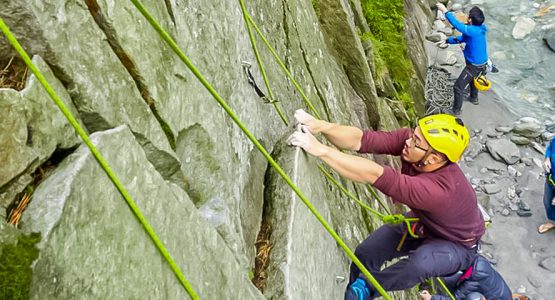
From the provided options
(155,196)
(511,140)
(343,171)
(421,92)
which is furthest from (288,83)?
(511,140)

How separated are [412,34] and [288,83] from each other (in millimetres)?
8418

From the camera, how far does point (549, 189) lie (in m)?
10.4

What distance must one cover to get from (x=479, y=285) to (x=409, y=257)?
1.44m

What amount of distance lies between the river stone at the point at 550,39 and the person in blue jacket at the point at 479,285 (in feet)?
41.2

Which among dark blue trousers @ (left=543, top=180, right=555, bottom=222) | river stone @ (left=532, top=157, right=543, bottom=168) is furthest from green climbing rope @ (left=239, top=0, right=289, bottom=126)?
river stone @ (left=532, top=157, right=543, bottom=168)

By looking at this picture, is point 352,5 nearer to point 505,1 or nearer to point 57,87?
point 57,87

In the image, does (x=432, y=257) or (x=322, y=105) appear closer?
A: (x=432, y=257)

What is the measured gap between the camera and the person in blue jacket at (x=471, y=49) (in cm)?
1268

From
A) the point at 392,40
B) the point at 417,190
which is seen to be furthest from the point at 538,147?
the point at 417,190

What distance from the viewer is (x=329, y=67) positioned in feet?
26.2

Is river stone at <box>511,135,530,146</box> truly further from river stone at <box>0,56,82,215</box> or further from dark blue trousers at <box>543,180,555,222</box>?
river stone at <box>0,56,82,215</box>

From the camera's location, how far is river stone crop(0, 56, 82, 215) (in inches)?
95.3

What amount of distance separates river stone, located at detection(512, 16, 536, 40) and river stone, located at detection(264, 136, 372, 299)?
1426 centimetres

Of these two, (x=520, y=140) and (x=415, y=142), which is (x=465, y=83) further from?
(x=415, y=142)
